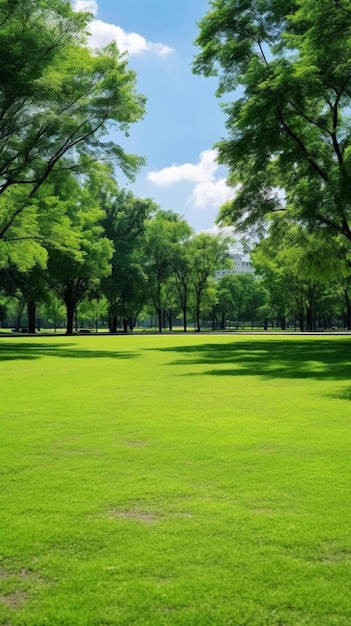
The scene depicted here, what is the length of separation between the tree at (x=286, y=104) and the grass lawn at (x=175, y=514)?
13758 millimetres

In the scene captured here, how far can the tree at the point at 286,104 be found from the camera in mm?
19859

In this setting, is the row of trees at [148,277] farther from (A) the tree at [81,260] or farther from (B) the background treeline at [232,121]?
(B) the background treeline at [232,121]

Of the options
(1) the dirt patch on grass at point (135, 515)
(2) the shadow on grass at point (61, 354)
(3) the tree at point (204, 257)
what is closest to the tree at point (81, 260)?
(2) the shadow on grass at point (61, 354)

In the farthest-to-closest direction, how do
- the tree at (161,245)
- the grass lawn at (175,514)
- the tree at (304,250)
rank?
the tree at (161,245) < the tree at (304,250) < the grass lawn at (175,514)

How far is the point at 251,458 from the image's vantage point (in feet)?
21.7

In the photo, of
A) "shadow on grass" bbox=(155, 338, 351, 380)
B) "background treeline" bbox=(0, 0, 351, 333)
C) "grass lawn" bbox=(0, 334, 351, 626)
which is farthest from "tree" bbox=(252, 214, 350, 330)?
"grass lawn" bbox=(0, 334, 351, 626)

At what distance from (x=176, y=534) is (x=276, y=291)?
79.1 meters

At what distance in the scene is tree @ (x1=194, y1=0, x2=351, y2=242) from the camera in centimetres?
1986

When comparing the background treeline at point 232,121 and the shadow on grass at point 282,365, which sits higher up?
the background treeline at point 232,121

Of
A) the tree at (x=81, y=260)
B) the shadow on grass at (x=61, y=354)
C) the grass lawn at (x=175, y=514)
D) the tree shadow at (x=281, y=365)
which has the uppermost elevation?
the tree at (x=81, y=260)

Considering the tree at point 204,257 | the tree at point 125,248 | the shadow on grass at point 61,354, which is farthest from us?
the tree at point 204,257

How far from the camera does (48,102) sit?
25656mm

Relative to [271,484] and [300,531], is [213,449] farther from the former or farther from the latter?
[300,531]

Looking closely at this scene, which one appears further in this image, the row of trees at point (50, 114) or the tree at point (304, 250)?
the tree at point (304, 250)
